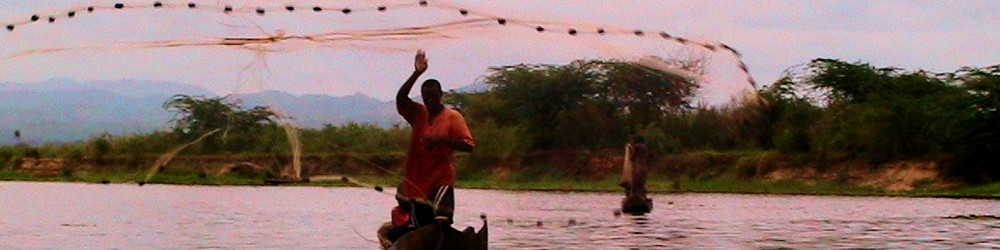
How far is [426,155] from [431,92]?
1.57 ft

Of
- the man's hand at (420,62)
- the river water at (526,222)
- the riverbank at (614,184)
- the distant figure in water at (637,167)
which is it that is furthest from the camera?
the riverbank at (614,184)

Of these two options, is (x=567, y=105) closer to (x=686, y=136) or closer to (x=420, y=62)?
(x=686, y=136)

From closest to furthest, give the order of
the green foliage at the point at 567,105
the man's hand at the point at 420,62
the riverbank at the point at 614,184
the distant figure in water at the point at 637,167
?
the man's hand at the point at 420,62, the distant figure in water at the point at 637,167, the riverbank at the point at 614,184, the green foliage at the point at 567,105

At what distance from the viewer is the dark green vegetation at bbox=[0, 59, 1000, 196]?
1764 inches

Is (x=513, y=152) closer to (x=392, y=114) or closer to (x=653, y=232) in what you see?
(x=653, y=232)

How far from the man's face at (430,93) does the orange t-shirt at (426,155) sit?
103 mm

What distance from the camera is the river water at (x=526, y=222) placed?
21.0 m

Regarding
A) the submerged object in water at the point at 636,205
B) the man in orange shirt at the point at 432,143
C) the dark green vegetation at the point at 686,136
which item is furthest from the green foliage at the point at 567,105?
the man in orange shirt at the point at 432,143

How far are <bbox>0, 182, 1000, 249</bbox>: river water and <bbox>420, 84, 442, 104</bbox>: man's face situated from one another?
6.35 m

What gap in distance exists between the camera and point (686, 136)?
49969 millimetres

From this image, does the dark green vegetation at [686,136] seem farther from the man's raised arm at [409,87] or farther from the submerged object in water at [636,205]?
the man's raised arm at [409,87]

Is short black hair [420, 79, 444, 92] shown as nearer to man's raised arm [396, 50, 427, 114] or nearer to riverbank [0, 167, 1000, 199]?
man's raised arm [396, 50, 427, 114]

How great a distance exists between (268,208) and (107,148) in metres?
29.3

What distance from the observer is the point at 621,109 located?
168 feet
